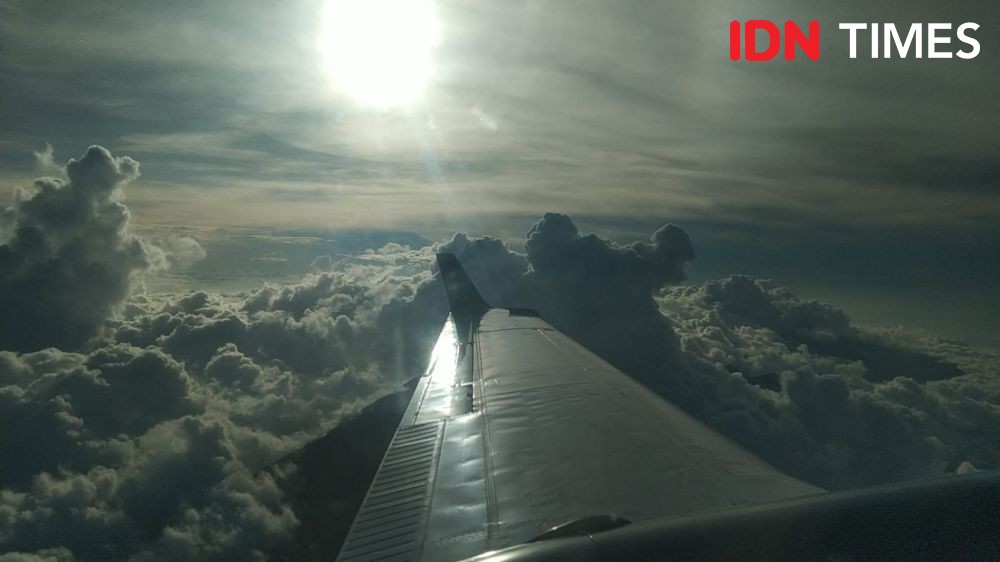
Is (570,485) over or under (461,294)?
under

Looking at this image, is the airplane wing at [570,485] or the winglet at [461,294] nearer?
the airplane wing at [570,485]

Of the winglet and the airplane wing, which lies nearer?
the airplane wing

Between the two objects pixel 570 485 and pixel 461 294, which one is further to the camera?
pixel 461 294

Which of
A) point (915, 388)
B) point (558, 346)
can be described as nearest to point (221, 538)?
point (558, 346)
